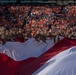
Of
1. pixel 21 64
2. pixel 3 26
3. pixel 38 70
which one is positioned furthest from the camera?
pixel 3 26

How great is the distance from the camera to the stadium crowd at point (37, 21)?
5.44m

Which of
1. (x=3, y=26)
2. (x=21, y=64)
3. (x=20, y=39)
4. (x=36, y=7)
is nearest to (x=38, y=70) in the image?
(x=21, y=64)

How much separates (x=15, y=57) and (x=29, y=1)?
1.84 metres

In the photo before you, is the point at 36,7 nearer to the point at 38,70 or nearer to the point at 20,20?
the point at 20,20

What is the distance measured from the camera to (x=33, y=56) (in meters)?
4.85

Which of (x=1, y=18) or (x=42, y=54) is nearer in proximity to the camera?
(x=42, y=54)

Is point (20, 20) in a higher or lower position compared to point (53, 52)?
higher

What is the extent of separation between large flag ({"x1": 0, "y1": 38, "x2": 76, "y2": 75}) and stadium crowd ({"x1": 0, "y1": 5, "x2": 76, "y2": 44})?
25 cm

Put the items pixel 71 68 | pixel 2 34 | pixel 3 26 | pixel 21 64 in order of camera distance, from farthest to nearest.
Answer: pixel 3 26 < pixel 2 34 < pixel 21 64 < pixel 71 68

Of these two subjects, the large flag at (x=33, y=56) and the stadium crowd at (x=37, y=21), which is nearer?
the large flag at (x=33, y=56)

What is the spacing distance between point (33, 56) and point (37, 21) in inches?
47.6

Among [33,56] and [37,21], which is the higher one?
[37,21]

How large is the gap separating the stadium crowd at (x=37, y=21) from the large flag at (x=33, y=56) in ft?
0.83

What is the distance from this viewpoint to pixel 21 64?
15.3 ft
